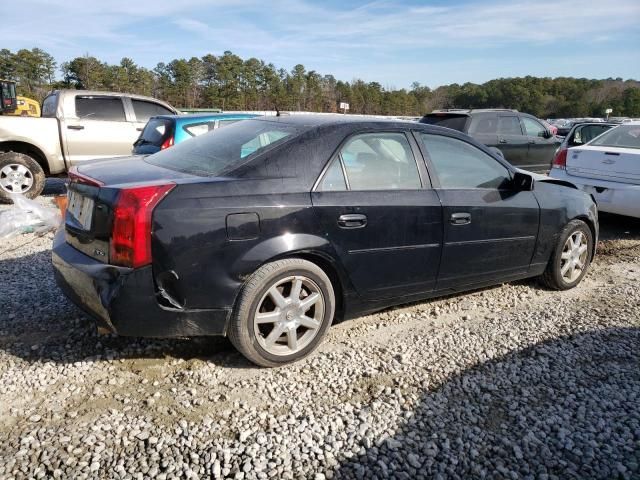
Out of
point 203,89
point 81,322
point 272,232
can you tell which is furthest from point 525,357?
point 203,89

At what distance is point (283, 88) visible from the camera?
43375 mm

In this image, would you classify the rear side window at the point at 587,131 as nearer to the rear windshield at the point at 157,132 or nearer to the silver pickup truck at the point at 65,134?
the rear windshield at the point at 157,132

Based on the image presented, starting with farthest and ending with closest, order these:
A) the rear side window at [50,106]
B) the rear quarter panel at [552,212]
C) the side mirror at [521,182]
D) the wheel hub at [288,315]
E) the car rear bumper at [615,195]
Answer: the rear side window at [50,106], the car rear bumper at [615,195], the rear quarter panel at [552,212], the side mirror at [521,182], the wheel hub at [288,315]

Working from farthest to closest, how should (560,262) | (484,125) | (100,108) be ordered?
(484,125), (100,108), (560,262)

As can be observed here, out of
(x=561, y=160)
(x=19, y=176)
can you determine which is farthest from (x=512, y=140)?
(x=19, y=176)

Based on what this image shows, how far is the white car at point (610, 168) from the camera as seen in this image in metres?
6.30

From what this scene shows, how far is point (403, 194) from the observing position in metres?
3.38

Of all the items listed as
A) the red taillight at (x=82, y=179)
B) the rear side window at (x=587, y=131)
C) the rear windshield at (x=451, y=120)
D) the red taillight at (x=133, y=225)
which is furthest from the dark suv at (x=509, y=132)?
the red taillight at (x=133, y=225)

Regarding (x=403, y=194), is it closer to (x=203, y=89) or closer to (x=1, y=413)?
(x=1, y=413)

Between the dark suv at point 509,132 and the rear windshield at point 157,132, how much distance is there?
213 inches

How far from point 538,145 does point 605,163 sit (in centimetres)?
460

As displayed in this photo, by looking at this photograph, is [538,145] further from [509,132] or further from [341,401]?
[341,401]

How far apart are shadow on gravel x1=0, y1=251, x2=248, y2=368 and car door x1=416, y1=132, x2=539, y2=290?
1.75m

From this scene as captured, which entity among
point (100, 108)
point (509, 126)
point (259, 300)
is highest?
point (100, 108)
